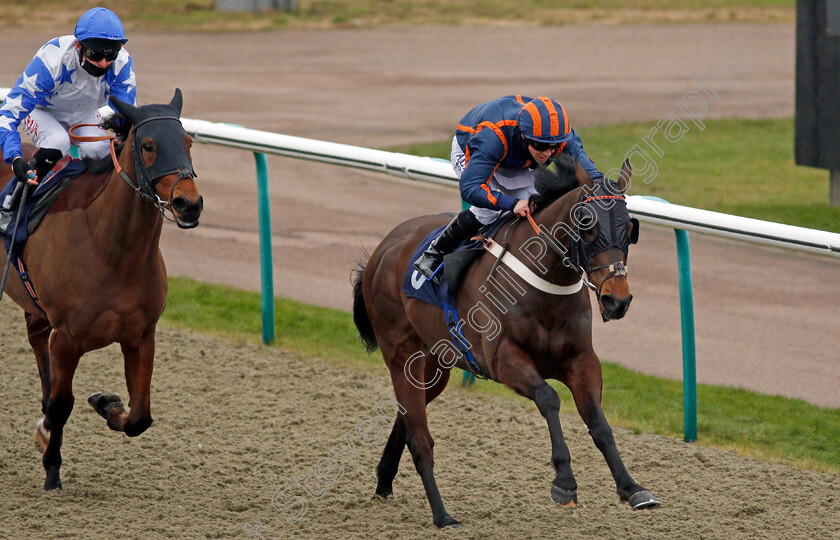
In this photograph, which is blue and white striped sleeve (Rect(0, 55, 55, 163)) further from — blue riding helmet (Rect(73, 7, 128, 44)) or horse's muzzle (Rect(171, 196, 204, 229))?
horse's muzzle (Rect(171, 196, 204, 229))

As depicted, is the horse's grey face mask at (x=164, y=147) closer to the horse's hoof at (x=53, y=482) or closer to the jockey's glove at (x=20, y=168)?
the jockey's glove at (x=20, y=168)

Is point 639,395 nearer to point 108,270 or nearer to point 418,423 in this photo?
point 418,423

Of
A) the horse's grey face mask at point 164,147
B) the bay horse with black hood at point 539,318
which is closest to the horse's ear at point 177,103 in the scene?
the horse's grey face mask at point 164,147

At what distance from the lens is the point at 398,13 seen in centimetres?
2466

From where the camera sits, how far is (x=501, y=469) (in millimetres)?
5293

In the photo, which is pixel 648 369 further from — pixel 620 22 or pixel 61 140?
pixel 620 22

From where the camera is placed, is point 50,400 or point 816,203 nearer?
point 50,400

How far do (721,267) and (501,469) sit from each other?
14.3 ft

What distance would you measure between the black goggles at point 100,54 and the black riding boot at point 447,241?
1.63 metres

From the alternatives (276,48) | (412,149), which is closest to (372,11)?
(276,48)

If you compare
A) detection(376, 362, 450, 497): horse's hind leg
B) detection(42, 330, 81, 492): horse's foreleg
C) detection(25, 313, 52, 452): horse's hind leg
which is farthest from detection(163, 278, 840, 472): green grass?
detection(42, 330, 81, 492): horse's foreleg

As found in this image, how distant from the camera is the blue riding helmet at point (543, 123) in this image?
422 cm

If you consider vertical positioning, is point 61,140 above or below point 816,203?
above

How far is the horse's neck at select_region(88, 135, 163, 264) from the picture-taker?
476cm
